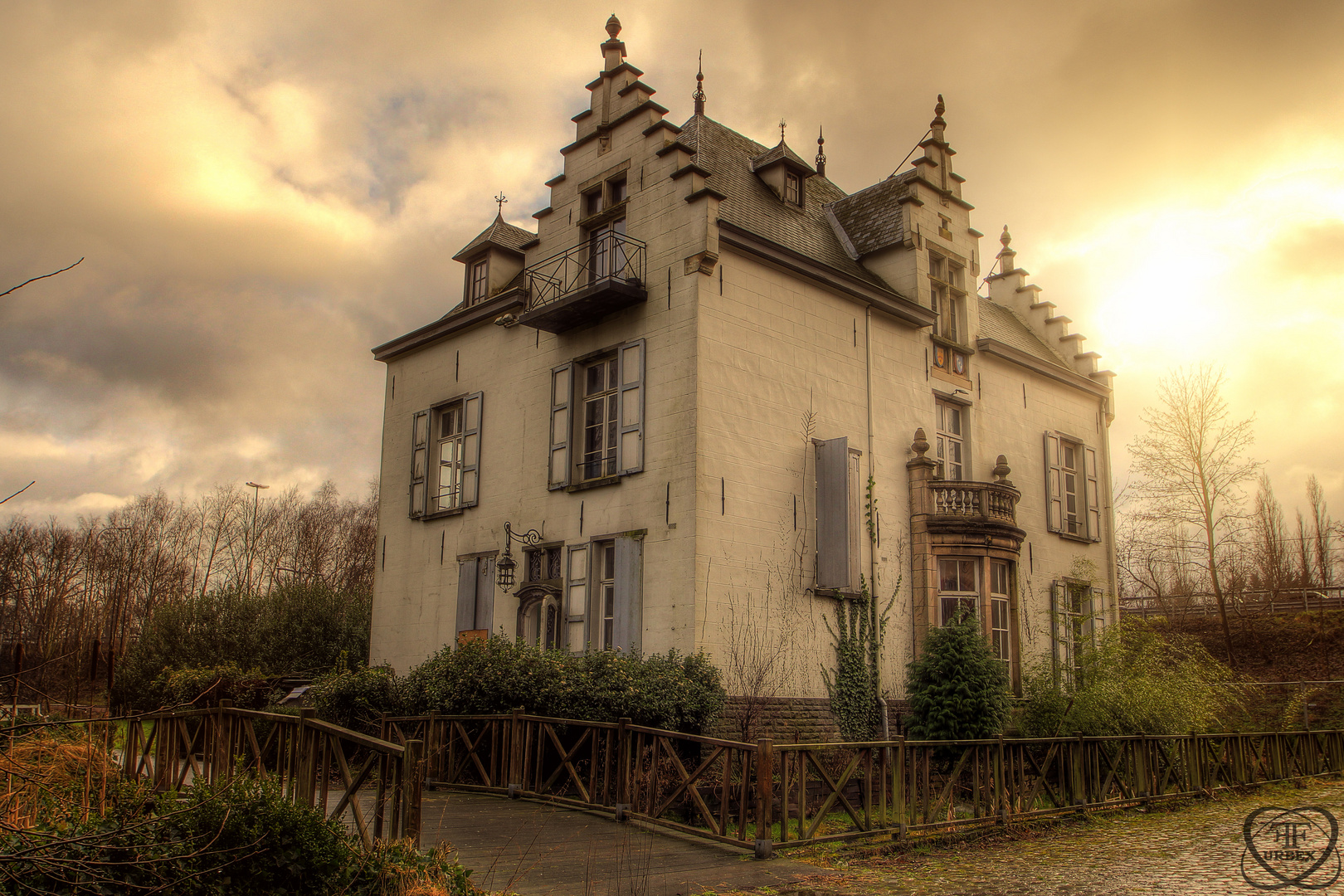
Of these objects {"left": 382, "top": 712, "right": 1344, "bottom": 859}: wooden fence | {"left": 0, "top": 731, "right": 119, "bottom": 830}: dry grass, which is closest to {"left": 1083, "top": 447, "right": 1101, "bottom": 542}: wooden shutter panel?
{"left": 382, "top": 712, "right": 1344, "bottom": 859}: wooden fence

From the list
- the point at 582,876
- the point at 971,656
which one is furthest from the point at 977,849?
the point at 971,656

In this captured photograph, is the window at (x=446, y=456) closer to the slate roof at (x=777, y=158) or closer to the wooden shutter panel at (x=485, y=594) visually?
the wooden shutter panel at (x=485, y=594)

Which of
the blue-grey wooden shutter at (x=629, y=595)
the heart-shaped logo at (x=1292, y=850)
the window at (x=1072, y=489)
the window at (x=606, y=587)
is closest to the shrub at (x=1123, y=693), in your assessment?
the heart-shaped logo at (x=1292, y=850)

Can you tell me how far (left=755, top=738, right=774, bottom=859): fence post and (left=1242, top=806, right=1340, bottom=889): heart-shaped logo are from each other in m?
4.07

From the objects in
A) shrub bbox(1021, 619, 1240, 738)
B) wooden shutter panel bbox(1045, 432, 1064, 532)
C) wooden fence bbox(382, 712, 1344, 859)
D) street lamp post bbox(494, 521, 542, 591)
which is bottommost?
wooden fence bbox(382, 712, 1344, 859)

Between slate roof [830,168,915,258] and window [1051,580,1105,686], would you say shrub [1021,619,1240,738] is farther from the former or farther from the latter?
slate roof [830,168,915,258]

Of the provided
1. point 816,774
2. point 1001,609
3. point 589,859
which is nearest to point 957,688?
point 1001,609

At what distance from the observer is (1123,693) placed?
15.9 metres

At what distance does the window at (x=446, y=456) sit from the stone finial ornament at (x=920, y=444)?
844 centimetres

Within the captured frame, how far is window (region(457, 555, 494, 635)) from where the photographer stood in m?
18.3

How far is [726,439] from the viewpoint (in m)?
15.6

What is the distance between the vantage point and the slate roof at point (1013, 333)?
2247 cm

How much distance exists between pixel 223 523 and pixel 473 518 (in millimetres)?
39816

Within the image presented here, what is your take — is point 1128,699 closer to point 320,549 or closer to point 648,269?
point 648,269
